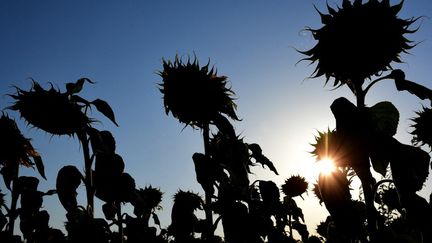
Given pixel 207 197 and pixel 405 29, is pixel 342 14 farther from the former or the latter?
pixel 207 197

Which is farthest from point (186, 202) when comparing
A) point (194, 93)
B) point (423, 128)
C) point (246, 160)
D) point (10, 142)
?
point (423, 128)

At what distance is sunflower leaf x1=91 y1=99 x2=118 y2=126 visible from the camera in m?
3.49

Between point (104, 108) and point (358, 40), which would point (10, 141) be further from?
point (358, 40)

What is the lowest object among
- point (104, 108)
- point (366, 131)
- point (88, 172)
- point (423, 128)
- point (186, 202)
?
point (366, 131)

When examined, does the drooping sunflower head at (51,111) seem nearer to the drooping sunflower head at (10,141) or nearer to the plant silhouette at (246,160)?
the plant silhouette at (246,160)

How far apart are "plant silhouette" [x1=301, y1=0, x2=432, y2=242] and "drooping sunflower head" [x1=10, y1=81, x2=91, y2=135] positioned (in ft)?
7.64

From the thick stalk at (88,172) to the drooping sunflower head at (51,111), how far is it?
0.12 meters

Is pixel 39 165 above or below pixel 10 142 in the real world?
below

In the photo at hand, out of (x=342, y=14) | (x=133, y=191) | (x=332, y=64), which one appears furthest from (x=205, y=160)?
(x=342, y=14)

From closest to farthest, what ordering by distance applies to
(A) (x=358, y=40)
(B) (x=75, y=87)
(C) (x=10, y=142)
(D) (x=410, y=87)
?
(D) (x=410, y=87) → (A) (x=358, y=40) → (B) (x=75, y=87) → (C) (x=10, y=142)

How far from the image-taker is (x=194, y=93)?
13.8 feet

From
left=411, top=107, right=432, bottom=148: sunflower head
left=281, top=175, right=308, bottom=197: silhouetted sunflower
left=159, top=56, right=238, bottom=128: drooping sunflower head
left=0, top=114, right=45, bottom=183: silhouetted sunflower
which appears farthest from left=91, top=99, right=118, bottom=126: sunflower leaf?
left=281, top=175, right=308, bottom=197: silhouetted sunflower

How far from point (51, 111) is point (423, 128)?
9.21 meters

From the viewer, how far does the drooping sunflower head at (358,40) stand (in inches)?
114
